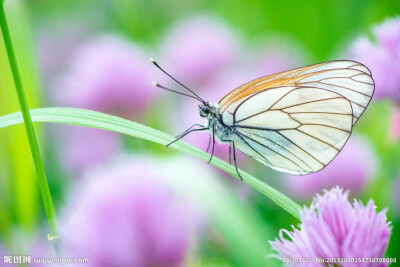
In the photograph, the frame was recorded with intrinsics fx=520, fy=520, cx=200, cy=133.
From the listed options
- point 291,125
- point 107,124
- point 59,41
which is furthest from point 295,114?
point 59,41

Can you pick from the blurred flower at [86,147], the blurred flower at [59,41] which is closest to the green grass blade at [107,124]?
the blurred flower at [86,147]

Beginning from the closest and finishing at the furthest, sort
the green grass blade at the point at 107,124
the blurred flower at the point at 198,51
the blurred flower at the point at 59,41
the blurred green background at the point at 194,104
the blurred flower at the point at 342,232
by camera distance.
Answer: the blurred flower at the point at 342,232
the green grass blade at the point at 107,124
the blurred green background at the point at 194,104
the blurred flower at the point at 198,51
the blurred flower at the point at 59,41

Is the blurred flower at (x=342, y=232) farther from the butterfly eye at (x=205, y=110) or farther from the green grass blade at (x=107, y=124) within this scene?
the butterfly eye at (x=205, y=110)

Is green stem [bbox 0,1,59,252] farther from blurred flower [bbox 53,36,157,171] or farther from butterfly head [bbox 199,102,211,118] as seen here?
blurred flower [bbox 53,36,157,171]

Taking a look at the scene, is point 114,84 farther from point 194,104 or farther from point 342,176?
point 342,176

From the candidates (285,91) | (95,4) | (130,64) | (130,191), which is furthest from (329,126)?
(95,4)

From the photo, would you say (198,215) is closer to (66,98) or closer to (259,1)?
(66,98)

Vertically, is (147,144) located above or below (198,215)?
above
